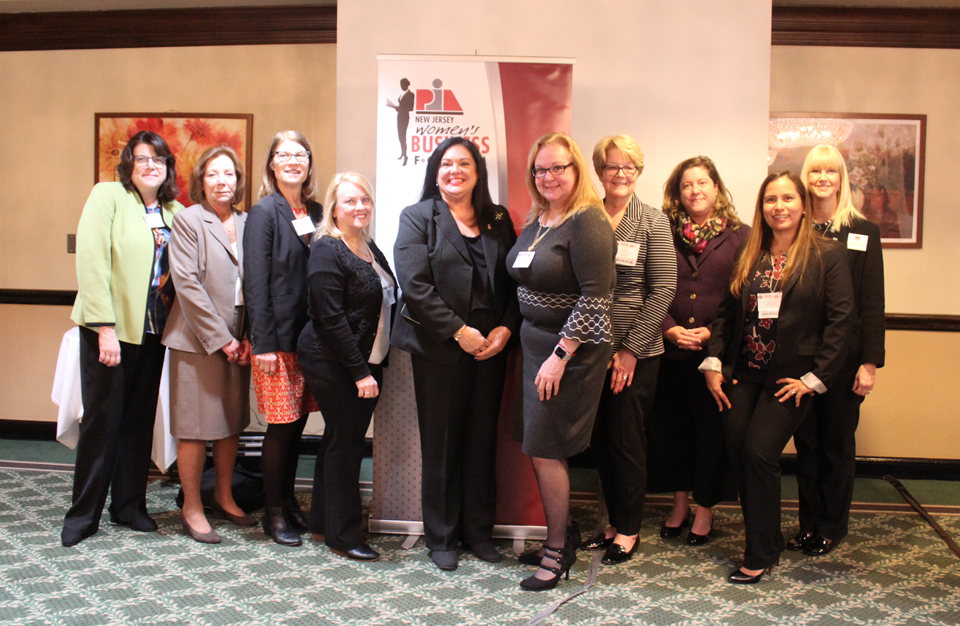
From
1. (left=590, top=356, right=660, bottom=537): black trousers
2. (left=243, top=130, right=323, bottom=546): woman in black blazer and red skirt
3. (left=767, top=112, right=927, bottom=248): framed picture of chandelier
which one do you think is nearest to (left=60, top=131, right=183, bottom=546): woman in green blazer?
(left=243, top=130, right=323, bottom=546): woman in black blazer and red skirt

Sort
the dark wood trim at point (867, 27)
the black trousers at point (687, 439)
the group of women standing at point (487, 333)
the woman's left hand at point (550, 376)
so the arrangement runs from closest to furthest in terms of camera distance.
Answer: the woman's left hand at point (550, 376), the group of women standing at point (487, 333), the black trousers at point (687, 439), the dark wood trim at point (867, 27)

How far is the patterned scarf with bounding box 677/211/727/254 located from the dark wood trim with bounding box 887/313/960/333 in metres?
1.99

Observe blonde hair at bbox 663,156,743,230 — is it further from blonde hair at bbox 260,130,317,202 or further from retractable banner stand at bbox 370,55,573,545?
blonde hair at bbox 260,130,317,202

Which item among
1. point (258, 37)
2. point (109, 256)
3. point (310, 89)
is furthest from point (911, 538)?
point (258, 37)

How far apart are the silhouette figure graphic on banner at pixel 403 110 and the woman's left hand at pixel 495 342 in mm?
955

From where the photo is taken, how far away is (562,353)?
91.4 inches

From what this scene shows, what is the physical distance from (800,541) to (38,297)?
485 centimetres

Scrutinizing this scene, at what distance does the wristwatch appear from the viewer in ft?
7.59

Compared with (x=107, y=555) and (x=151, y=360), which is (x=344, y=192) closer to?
(x=151, y=360)

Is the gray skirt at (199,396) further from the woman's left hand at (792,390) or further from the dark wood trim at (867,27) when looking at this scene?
the dark wood trim at (867,27)

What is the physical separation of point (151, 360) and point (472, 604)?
178 centimetres

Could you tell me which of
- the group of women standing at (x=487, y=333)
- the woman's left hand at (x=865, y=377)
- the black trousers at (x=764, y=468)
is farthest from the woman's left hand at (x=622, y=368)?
the woman's left hand at (x=865, y=377)

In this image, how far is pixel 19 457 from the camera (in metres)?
4.14

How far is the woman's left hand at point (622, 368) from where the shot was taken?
105 inches
